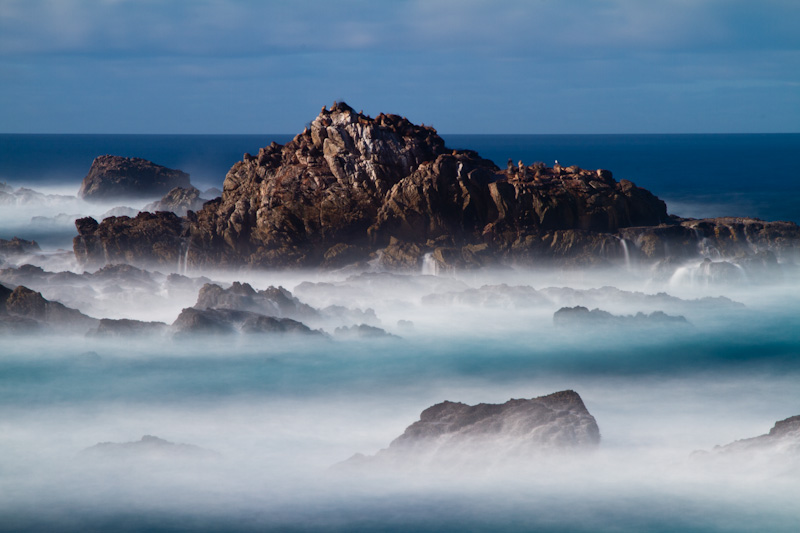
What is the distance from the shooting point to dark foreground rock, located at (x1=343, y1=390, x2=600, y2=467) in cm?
1773

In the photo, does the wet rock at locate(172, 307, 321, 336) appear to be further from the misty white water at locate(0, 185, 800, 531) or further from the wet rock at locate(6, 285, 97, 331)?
the wet rock at locate(6, 285, 97, 331)

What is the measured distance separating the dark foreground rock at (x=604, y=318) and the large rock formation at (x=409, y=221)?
19.2ft

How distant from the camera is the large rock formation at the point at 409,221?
3534 cm

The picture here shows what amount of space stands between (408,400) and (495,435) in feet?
18.8

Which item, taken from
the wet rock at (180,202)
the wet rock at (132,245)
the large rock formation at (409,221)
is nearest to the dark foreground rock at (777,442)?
the large rock formation at (409,221)

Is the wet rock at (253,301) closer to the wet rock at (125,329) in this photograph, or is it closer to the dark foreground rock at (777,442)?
the wet rock at (125,329)

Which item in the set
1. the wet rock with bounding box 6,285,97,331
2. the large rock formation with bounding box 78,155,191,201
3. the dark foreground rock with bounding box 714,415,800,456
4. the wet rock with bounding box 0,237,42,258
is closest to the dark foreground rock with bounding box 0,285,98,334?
the wet rock with bounding box 6,285,97,331

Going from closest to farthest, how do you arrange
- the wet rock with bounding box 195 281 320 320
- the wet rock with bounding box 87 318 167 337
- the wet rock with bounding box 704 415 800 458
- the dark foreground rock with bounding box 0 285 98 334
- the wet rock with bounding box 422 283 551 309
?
the wet rock with bounding box 704 415 800 458 < the dark foreground rock with bounding box 0 285 98 334 < the wet rock with bounding box 87 318 167 337 < the wet rock with bounding box 195 281 320 320 < the wet rock with bounding box 422 283 551 309

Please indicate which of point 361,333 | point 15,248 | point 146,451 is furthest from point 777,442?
point 15,248

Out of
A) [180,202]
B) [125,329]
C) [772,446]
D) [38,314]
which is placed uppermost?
[180,202]

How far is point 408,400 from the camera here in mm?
23531

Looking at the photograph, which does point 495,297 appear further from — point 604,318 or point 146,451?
point 146,451

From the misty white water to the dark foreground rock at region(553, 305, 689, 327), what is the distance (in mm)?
300

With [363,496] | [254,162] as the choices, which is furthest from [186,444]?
[254,162]
